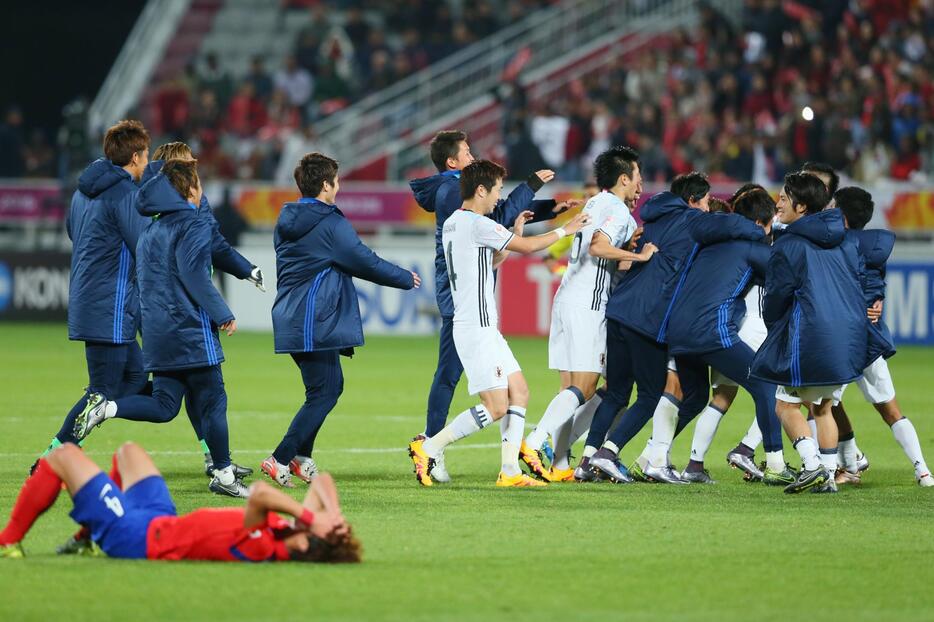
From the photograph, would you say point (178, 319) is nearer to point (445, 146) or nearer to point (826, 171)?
point (445, 146)

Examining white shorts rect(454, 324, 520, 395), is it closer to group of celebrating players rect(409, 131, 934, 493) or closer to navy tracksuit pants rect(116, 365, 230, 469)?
group of celebrating players rect(409, 131, 934, 493)

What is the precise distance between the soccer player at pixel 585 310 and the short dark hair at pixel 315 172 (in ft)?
5.56

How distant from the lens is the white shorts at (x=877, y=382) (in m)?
9.99

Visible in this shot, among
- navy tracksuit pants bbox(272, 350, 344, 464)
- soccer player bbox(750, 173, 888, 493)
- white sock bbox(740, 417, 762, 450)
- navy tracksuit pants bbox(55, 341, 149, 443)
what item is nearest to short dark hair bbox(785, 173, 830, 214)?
soccer player bbox(750, 173, 888, 493)

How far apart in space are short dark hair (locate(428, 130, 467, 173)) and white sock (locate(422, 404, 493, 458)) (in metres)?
1.78

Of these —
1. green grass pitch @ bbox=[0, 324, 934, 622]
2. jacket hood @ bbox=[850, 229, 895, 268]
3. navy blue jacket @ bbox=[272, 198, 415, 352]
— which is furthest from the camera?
jacket hood @ bbox=[850, 229, 895, 268]

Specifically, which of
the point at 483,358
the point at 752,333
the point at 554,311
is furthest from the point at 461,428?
the point at 752,333

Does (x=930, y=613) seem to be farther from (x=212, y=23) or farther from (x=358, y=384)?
(x=212, y=23)

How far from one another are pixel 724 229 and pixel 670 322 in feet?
2.28

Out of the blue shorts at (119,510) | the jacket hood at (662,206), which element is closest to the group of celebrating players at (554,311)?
the jacket hood at (662,206)

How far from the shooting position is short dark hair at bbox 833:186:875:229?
10125 millimetres

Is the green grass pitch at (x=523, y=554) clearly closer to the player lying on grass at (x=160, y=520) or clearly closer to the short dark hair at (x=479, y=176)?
the player lying on grass at (x=160, y=520)

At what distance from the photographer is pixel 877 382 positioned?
10.0 m

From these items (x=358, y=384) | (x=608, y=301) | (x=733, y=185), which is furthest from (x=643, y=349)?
(x=733, y=185)
